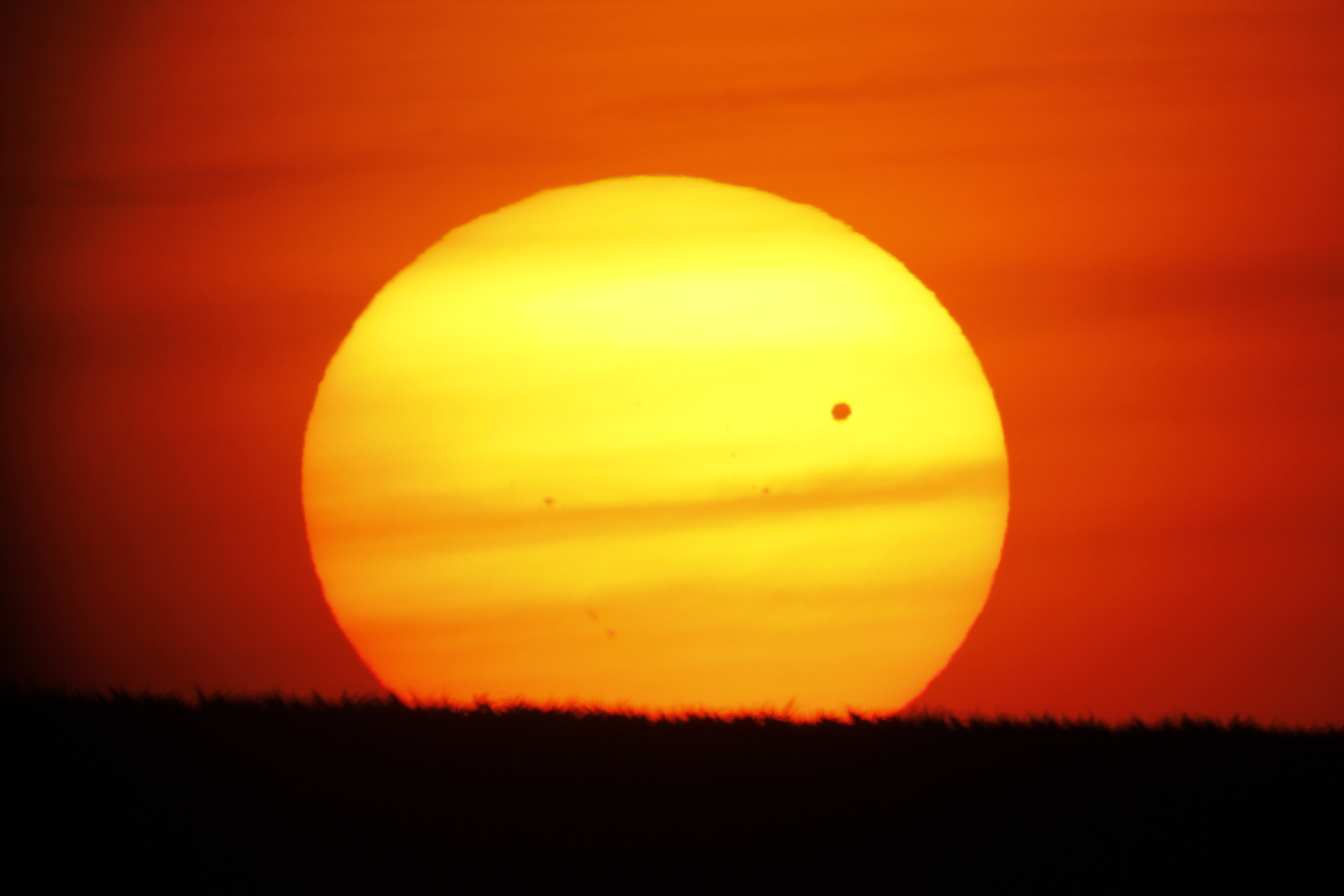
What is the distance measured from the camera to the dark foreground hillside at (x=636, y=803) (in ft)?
16.3

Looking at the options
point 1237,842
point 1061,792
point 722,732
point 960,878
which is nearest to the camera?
point 960,878

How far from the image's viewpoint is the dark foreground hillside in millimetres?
4973

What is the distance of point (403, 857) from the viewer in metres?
5.02

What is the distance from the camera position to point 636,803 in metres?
5.56

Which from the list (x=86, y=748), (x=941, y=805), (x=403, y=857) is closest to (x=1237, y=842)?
(x=941, y=805)

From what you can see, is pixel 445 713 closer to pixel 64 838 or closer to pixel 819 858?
pixel 64 838

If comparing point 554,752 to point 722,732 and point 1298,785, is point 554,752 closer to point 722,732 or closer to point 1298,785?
point 722,732

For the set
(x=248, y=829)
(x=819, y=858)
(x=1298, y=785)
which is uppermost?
(x=248, y=829)

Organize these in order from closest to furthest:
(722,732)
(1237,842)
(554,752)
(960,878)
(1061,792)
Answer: (960,878)
(1237,842)
(1061,792)
(554,752)
(722,732)

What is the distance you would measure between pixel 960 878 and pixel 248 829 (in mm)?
2994

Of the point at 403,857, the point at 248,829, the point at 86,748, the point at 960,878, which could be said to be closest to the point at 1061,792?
the point at 960,878

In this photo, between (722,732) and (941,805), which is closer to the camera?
(941,805)

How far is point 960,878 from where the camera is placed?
4.95m

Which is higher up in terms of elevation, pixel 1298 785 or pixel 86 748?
pixel 86 748
